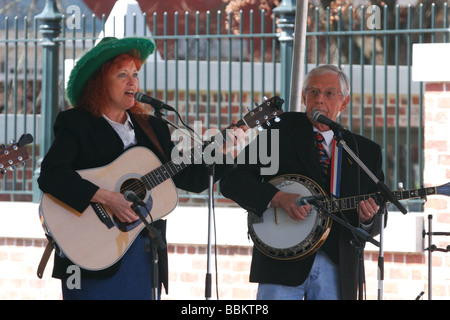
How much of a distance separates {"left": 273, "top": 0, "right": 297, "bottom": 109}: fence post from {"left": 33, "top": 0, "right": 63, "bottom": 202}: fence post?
187cm

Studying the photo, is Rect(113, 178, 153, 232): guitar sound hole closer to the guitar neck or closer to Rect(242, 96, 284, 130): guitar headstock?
the guitar neck

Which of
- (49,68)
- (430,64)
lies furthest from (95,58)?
(49,68)

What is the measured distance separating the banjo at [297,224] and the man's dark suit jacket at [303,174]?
4 cm

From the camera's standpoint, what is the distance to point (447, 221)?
684cm

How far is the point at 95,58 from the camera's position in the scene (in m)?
4.36

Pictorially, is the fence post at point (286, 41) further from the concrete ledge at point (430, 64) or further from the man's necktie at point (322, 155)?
the man's necktie at point (322, 155)

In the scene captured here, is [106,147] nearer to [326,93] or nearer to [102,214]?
[102,214]

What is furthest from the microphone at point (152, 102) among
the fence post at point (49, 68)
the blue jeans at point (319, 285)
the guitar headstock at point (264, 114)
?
the fence post at point (49, 68)

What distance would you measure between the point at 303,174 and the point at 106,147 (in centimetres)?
91

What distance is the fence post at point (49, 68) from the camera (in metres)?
8.02

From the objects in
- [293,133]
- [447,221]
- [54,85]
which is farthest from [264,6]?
[293,133]

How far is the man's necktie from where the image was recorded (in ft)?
14.6
